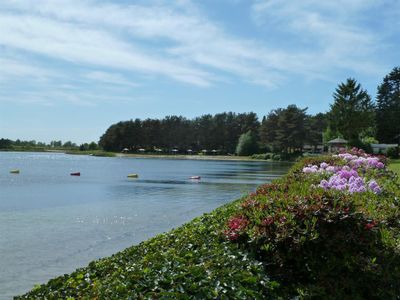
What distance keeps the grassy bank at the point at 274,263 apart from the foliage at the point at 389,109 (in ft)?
303

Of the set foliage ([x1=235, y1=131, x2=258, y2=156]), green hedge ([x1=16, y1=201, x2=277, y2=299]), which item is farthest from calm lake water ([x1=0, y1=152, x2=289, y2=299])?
foliage ([x1=235, y1=131, x2=258, y2=156])

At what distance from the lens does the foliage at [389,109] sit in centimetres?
9225

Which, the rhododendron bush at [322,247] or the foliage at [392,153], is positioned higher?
the foliage at [392,153]

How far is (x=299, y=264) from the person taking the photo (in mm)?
5117

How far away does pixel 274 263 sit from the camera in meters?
5.12

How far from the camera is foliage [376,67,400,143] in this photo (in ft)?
303

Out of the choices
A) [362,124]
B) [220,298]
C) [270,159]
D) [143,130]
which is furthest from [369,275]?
[143,130]

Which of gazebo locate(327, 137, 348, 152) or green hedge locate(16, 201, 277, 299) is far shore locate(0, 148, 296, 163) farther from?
green hedge locate(16, 201, 277, 299)

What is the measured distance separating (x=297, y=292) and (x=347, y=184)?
475cm

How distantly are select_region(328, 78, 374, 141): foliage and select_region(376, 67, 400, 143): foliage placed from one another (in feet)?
40.8

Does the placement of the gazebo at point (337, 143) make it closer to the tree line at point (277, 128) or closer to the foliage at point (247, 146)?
the tree line at point (277, 128)

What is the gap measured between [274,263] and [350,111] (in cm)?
7789

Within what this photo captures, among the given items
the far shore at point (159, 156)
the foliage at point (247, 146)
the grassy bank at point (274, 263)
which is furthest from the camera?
the foliage at point (247, 146)

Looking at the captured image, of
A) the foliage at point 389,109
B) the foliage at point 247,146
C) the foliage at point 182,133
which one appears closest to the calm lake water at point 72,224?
the foliage at point 389,109
